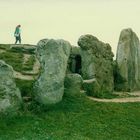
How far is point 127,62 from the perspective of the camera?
46344 mm

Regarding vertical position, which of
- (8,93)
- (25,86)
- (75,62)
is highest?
(75,62)

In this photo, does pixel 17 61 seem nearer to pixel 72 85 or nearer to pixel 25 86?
pixel 25 86

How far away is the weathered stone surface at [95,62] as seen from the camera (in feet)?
141

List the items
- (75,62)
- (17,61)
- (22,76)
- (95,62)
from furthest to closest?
(75,62)
(17,61)
(95,62)
(22,76)

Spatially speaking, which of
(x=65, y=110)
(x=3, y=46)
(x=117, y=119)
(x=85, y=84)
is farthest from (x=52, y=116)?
(x=3, y=46)

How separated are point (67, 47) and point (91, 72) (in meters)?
6.24

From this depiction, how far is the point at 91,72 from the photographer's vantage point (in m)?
43.1

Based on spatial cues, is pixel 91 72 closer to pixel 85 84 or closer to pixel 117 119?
pixel 85 84

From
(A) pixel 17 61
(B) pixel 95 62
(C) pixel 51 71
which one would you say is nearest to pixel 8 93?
(C) pixel 51 71

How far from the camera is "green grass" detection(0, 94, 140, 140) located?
31312 millimetres

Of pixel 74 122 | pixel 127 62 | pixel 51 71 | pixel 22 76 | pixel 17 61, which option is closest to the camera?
pixel 74 122

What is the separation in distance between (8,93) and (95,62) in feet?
35.7

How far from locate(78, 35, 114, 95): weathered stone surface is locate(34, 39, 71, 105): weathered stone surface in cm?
646

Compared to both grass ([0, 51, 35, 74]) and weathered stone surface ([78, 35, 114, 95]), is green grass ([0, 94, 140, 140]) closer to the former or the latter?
weathered stone surface ([78, 35, 114, 95])
